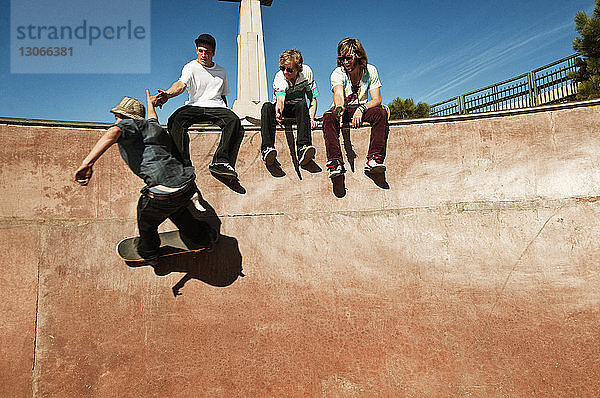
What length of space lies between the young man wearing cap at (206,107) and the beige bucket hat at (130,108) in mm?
314

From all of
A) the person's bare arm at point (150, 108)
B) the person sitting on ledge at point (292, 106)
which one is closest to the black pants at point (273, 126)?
the person sitting on ledge at point (292, 106)

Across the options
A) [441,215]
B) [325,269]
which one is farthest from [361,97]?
[325,269]

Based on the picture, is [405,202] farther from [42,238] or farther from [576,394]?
[42,238]

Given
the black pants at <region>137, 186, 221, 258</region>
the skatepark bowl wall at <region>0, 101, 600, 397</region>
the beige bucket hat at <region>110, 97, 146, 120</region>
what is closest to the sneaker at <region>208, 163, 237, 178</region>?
the skatepark bowl wall at <region>0, 101, 600, 397</region>

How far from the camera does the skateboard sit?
344cm

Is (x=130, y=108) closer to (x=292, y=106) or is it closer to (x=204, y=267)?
(x=204, y=267)

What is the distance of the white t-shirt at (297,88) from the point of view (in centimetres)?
420

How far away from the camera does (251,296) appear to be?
3494 millimetres

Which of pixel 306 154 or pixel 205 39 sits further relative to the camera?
pixel 205 39

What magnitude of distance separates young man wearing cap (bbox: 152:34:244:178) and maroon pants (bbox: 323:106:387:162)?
0.90 meters

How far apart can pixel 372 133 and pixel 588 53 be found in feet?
41.1

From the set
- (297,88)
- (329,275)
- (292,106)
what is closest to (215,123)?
(292,106)

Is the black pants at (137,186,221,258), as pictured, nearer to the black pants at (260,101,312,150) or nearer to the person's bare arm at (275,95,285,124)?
the black pants at (260,101,312,150)

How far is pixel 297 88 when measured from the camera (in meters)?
4.21
